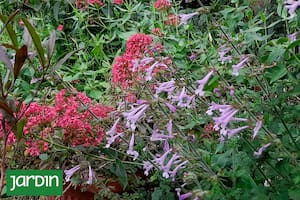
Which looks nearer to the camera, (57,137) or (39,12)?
(57,137)

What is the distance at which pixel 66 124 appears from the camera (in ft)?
6.26

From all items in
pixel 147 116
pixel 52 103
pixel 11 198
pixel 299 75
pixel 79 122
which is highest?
pixel 299 75

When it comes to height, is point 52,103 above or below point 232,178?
below

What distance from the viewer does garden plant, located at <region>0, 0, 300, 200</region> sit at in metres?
1.36

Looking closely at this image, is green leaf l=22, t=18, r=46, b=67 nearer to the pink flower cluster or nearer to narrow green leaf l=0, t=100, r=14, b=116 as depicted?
narrow green leaf l=0, t=100, r=14, b=116

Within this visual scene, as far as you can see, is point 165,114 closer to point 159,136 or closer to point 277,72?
point 159,136

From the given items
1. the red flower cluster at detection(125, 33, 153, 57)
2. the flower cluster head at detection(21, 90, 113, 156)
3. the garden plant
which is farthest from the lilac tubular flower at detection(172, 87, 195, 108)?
the red flower cluster at detection(125, 33, 153, 57)

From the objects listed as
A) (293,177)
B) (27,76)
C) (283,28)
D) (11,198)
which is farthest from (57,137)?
(283,28)

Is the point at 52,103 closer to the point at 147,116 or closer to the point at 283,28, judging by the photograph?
the point at 147,116

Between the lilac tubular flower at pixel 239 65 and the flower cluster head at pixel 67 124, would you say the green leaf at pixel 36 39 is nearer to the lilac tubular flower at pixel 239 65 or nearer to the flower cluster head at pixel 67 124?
the flower cluster head at pixel 67 124

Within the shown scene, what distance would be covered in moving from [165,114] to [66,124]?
1.80 feet

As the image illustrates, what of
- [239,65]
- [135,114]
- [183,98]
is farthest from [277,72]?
[135,114]

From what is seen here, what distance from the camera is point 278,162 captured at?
1368 mm

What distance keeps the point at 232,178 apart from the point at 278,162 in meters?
0.13
